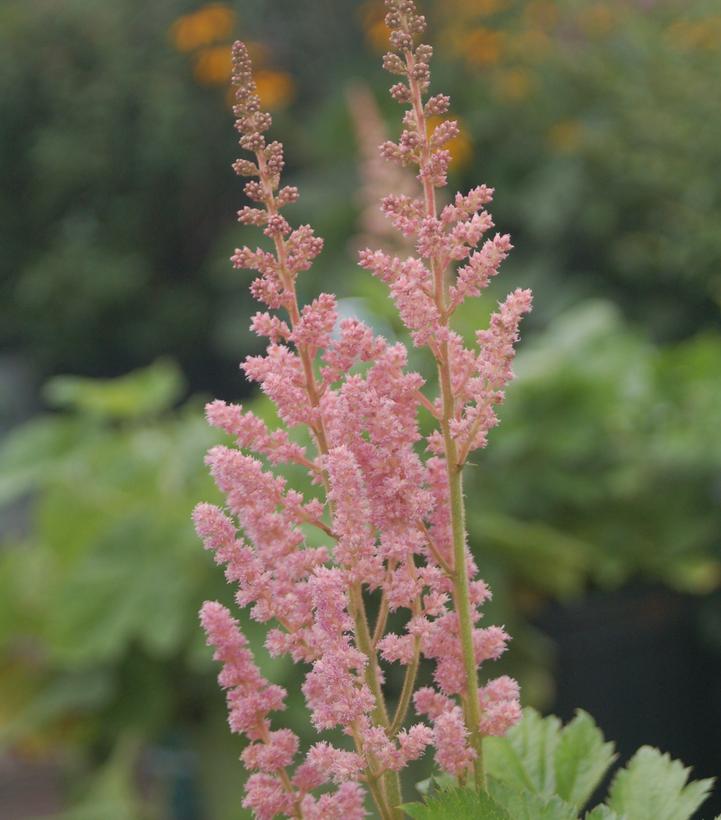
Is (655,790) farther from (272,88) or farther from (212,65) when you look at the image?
(212,65)

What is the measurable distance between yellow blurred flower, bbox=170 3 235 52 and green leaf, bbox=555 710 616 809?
760 centimetres

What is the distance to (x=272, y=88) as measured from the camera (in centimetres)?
770

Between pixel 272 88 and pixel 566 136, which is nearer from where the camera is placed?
pixel 566 136

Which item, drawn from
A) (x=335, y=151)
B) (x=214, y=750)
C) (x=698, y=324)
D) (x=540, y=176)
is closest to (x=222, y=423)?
(x=214, y=750)

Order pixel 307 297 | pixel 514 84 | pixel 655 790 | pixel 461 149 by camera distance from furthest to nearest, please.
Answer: pixel 307 297 → pixel 514 84 → pixel 461 149 → pixel 655 790

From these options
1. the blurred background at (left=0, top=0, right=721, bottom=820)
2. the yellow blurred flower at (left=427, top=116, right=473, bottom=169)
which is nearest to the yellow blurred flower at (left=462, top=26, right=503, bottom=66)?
the blurred background at (left=0, top=0, right=721, bottom=820)

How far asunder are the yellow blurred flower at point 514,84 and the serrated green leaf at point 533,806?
6590mm

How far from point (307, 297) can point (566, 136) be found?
63.5 inches

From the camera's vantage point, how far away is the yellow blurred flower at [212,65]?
7965 millimetres

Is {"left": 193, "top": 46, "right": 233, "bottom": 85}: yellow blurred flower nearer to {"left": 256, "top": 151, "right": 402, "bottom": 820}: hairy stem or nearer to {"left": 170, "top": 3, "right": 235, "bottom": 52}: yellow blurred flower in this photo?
{"left": 170, "top": 3, "right": 235, "bottom": 52}: yellow blurred flower

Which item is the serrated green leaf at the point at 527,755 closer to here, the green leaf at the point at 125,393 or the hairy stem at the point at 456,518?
the hairy stem at the point at 456,518

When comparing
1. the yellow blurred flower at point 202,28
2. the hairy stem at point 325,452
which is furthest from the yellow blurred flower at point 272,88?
the hairy stem at point 325,452

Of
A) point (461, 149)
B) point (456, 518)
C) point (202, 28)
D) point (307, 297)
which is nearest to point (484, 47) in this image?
point (461, 149)

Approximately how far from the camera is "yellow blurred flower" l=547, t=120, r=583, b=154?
6645mm
